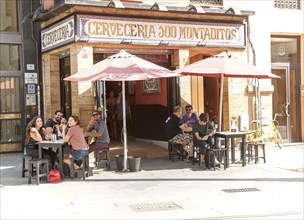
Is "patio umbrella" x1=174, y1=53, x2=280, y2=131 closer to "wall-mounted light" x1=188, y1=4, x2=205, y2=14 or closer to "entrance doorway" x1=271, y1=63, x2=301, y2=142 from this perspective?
"wall-mounted light" x1=188, y1=4, x2=205, y2=14

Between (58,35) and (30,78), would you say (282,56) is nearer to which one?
(58,35)

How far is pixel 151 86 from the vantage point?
50.6 ft

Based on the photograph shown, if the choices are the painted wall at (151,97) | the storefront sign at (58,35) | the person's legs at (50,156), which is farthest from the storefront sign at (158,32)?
the person's legs at (50,156)

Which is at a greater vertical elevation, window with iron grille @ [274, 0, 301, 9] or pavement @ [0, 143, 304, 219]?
window with iron grille @ [274, 0, 301, 9]

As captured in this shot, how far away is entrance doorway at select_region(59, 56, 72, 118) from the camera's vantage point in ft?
46.4

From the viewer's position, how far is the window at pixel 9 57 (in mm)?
15305

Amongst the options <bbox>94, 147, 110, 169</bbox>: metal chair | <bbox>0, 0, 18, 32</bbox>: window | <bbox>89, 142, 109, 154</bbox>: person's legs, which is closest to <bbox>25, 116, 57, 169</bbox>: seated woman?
<bbox>89, 142, 109, 154</bbox>: person's legs

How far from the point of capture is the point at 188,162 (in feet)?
41.2

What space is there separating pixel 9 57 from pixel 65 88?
2309 mm

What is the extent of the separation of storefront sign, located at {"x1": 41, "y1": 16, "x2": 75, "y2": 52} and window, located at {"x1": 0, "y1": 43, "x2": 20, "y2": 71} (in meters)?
1.03

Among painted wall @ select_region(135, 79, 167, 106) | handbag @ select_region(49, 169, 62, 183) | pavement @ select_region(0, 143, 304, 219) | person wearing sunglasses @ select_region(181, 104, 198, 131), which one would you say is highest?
painted wall @ select_region(135, 79, 167, 106)

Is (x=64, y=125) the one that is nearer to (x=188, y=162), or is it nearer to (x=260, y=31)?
(x=188, y=162)

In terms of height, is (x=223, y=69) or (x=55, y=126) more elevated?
(x=223, y=69)

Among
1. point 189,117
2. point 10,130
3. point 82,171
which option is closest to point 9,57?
point 10,130
